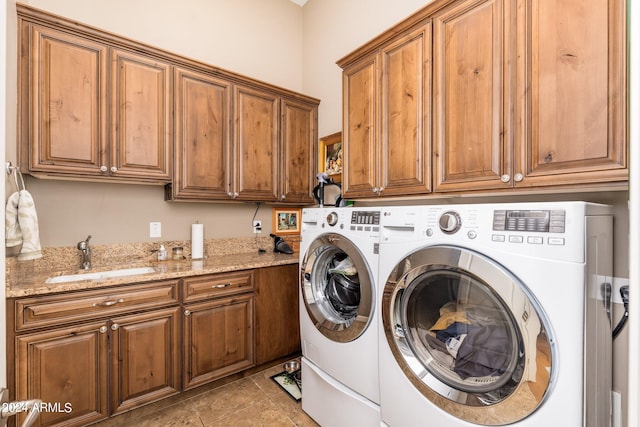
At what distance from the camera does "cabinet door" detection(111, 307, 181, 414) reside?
1.65m

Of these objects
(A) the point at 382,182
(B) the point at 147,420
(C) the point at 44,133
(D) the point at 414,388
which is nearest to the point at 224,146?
(C) the point at 44,133

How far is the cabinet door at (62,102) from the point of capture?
1.62 m

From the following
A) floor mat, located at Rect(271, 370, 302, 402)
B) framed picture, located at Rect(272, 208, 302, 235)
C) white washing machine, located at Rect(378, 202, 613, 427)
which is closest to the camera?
white washing machine, located at Rect(378, 202, 613, 427)

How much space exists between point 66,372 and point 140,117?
1.55 meters

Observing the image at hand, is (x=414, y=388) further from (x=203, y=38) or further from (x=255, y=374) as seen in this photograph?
(x=203, y=38)

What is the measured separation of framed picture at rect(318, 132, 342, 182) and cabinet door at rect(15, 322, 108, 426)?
200 centimetres

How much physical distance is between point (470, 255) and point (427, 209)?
0.80ft

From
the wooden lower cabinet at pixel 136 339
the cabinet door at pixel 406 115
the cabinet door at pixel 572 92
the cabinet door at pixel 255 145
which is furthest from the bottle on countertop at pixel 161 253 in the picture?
the cabinet door at pixel 572 92

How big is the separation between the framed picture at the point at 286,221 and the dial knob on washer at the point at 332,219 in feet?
4.76

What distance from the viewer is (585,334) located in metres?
0.79

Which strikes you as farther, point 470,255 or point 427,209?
point 427,209

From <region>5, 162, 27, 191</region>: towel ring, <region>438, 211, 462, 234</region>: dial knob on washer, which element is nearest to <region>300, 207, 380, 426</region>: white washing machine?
<region>438, 211, 462, 234</region>: dial knob on washer

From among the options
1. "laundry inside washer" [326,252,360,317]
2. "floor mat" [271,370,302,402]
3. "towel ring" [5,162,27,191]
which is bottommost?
"floor mat" [271,370,302,402]

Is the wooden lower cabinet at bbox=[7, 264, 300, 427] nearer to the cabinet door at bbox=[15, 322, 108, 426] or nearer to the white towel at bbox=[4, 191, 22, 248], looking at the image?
the cabinet door at bbox=[15, 322, 108, 426]
